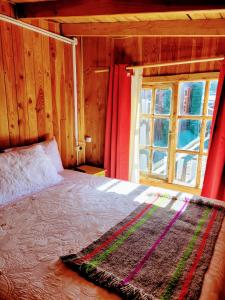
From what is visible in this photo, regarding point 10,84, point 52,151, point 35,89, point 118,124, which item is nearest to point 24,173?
point 52,151

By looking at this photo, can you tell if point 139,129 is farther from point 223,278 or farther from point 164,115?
point 223,278

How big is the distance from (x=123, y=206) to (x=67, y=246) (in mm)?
590

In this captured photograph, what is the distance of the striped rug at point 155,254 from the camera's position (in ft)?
3.32

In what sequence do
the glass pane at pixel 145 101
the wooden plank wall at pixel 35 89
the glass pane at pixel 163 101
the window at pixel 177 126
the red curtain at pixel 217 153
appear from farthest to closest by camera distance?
the glass pane at pixel 145 101
the glass pane at pixel 163 101
the window at pixel 177 126
the red curtain at pixel 217 153
the wooden plank wall at pixel 35 89

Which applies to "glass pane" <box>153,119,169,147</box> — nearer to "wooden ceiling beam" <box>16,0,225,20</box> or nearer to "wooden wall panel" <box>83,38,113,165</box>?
"wooden wall panel" <box>83,38,113,165</box>

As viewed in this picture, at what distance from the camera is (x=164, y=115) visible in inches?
117

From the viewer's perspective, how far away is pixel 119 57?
302 cm

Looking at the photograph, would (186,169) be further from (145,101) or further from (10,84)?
(10,84)

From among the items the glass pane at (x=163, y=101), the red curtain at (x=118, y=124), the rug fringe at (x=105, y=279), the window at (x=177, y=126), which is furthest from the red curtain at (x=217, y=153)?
the rug fringe at (x=105, y=279)

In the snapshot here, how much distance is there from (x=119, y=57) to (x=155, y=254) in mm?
2490

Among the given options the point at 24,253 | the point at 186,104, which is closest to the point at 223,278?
the point at 24,253

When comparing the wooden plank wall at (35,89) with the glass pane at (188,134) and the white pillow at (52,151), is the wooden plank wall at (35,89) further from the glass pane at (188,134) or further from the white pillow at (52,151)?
the glass pane at (188,134)

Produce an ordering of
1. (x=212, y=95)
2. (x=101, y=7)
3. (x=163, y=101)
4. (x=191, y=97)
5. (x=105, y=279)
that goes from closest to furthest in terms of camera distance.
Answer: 1. (x=105, y=279)
2. (x=101, y=7)
3. (x=212, y=95)
4. (x=191, y=97)
5. (x=163, y=101)

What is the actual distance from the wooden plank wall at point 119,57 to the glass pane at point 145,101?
25 cm
